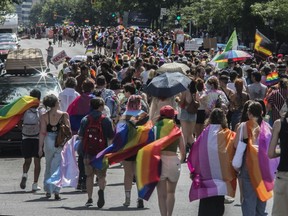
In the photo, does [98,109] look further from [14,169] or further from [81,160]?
[14,169]

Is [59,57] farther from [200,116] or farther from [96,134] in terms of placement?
[96,134]

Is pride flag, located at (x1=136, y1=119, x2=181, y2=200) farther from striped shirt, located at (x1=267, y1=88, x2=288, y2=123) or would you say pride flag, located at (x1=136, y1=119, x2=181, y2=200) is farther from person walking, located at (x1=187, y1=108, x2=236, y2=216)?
striped shirt, located at (x1=267, y1=88, x2=288, y2=123)

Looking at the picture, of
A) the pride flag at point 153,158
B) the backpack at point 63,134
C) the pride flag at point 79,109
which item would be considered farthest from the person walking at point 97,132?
the pride flag at point 79,109

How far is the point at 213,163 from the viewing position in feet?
35.8

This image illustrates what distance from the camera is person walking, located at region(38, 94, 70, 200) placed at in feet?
47.7

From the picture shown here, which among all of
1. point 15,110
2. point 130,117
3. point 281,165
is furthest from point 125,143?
point 281,165

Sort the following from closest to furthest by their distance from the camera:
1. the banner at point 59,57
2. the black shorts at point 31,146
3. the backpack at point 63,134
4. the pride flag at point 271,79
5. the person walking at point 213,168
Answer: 1. the person walking at point 213,168
2. the backpack at point 63,134
3. the black shorts at point 31,146
4. the pride flag at point 271,79
5. the banner at point 59,57

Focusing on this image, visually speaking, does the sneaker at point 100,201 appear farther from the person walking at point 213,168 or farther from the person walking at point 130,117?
the person walking at point 213,168

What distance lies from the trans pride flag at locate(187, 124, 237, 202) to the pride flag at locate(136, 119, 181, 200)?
0.86 metres

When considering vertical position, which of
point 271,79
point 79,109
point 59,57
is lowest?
point 59,57

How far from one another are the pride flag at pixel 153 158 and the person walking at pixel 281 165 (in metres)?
2.08

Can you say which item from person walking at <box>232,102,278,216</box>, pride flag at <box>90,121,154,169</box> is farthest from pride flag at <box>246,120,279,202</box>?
pride flag at <box>90,121,154,169</box>

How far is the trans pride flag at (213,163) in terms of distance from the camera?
427 inches

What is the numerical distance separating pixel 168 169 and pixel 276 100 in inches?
297
